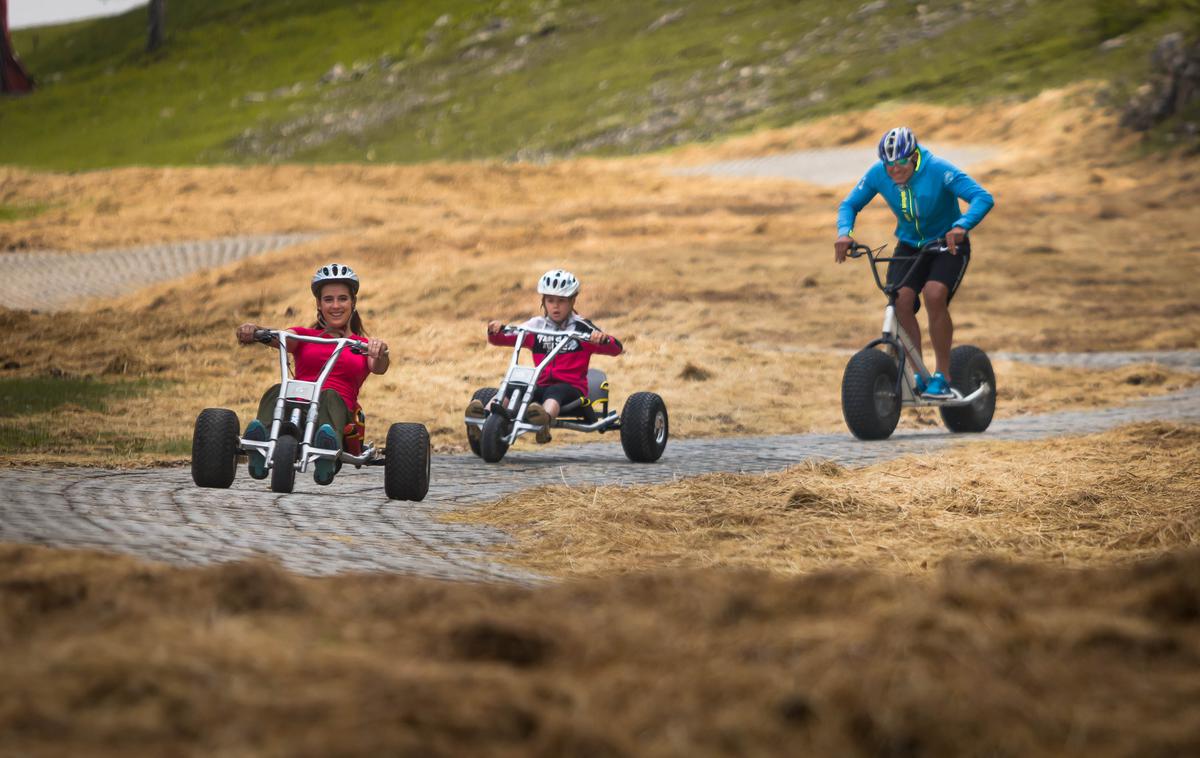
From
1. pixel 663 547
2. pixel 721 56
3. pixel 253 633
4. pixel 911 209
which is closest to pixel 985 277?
pixel 911 209

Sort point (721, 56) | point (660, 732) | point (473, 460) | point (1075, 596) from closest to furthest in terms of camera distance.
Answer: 1. point (660, 732)
2. point (1075, 596)
3. point (473, 460)
4. point (721, 56)

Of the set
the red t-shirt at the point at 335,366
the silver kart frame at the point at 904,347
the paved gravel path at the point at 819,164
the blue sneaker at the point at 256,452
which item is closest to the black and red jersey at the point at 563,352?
the red t-shirt at the point at 335,366

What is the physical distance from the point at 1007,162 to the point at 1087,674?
30466mm

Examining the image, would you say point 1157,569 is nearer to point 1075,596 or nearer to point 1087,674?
point 1075,596

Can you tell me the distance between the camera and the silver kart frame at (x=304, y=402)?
7.36 m

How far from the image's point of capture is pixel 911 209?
10.6 m

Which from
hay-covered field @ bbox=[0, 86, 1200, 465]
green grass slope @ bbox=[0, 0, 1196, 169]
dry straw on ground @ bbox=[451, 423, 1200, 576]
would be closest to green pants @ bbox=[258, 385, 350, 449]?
dry straw on ground @ bbox=[451, 423, 1200, 576]

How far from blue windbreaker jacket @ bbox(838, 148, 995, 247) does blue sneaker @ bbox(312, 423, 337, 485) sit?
180 inches

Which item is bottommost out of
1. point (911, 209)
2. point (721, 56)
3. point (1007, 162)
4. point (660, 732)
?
point (660, 732)

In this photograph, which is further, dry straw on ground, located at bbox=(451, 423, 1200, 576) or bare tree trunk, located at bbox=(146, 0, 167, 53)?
bare tree trunk, located at bbox=(146, 0, 167, 53)

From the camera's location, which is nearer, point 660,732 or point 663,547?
point 660,732

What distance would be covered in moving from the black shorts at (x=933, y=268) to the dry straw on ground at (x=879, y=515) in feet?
6.95

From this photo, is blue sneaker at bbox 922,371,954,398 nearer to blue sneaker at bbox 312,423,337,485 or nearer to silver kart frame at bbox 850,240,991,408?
silver kart frame at bbox 850,240,991,408

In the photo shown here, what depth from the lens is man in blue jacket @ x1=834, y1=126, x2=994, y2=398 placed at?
10359 millimetres
